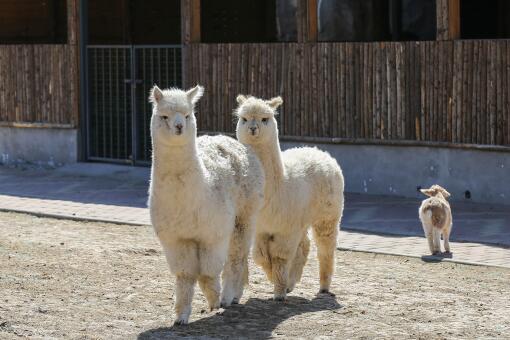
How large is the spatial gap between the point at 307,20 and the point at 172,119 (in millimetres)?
8267

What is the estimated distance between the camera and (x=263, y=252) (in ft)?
31.4

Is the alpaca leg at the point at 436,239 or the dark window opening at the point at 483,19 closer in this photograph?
the alpaca leg at the point at 436,239

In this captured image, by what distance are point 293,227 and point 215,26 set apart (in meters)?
11.9

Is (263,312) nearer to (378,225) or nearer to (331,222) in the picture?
(331,222)

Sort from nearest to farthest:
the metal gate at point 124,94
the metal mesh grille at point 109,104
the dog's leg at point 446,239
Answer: the dog's leg at point 446,239 → the metal gate at point 124,94 → the metal mesh grille at point 109,104

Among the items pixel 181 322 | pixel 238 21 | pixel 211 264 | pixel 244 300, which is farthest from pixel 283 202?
pixel 238 21

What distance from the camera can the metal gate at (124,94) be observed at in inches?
722

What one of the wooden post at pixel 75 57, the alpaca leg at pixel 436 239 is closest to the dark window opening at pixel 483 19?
the wooden post at pixel 75 57

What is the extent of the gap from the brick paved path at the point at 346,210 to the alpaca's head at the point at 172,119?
394cm

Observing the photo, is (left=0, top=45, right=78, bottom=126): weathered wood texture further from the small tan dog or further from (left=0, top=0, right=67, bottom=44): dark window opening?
the small tan dog

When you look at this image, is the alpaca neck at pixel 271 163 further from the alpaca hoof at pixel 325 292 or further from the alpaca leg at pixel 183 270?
the alpaca leg at pixel 183 270

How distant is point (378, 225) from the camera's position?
13.5m

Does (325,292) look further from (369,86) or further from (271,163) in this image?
(369,86)

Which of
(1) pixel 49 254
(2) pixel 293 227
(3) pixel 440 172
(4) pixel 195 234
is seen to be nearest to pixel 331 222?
(2) pixel 293 227
